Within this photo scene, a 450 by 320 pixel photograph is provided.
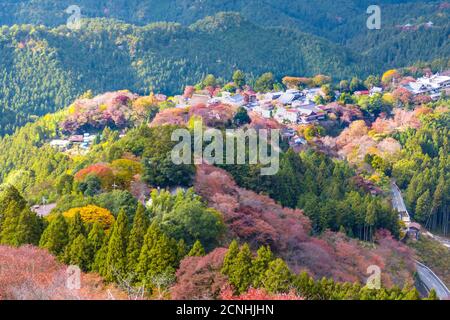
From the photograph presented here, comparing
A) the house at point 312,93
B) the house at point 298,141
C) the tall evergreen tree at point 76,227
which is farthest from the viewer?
the house at point 312,93

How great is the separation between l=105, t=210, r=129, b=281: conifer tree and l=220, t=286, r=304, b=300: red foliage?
3.37 metres

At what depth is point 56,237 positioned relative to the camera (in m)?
22.9

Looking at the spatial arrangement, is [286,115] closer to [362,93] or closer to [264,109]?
[264,109]

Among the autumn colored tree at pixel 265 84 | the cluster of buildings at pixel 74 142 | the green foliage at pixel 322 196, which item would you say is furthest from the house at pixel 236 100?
the green foliage at pixel 322 196

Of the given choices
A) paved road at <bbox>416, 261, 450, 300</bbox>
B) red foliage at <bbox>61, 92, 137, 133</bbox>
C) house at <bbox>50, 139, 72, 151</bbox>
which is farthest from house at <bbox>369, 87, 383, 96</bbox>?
paved road at <bbox>416, 261, 450, 300</bbox>

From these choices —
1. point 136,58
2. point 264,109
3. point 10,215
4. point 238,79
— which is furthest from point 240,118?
point 136,58

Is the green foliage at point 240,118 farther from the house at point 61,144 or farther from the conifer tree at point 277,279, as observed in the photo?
the conifer tree at point 277,279

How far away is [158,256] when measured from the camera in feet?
69.9

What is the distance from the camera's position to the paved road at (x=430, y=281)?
33.0 m

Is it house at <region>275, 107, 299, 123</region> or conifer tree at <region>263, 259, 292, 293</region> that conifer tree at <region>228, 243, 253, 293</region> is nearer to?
conifer tree at <region>263, 259, 292, 293</region>

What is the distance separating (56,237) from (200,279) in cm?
542

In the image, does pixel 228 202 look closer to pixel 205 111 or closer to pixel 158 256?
pixel 158 256

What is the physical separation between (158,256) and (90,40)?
2550 inches

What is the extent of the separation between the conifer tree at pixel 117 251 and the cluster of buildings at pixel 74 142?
23246 millimetres
